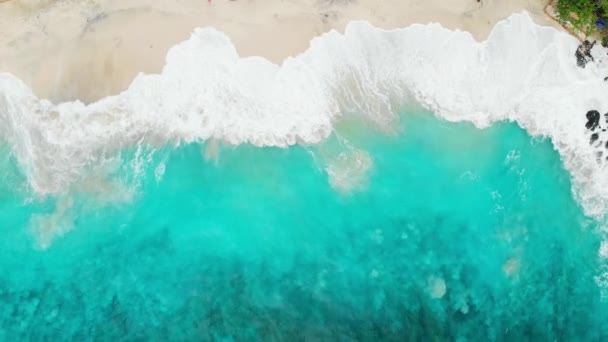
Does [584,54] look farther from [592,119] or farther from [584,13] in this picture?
[592,119]

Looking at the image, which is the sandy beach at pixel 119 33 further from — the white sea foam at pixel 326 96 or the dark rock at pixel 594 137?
the dark rock at pixel 594 137

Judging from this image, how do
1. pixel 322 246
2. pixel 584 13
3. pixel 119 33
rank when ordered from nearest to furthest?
pixel 119 33, pixel 322 246, pixel 584 13

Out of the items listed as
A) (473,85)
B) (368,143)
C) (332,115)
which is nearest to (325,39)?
(332,115)

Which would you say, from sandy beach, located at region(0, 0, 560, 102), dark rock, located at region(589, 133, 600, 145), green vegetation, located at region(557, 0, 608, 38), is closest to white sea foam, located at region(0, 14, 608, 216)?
dark rock, located at region(589, 133, 600, 145)

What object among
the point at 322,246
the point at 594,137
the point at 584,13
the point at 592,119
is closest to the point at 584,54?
the point at 584,13

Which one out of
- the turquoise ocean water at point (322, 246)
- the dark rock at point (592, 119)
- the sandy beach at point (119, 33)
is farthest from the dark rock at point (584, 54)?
the sandy beach at point (119, 33)

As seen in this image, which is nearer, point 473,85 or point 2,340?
point 2,340

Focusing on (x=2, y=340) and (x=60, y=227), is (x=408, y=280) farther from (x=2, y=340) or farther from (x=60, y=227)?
(x=2, y=340)
